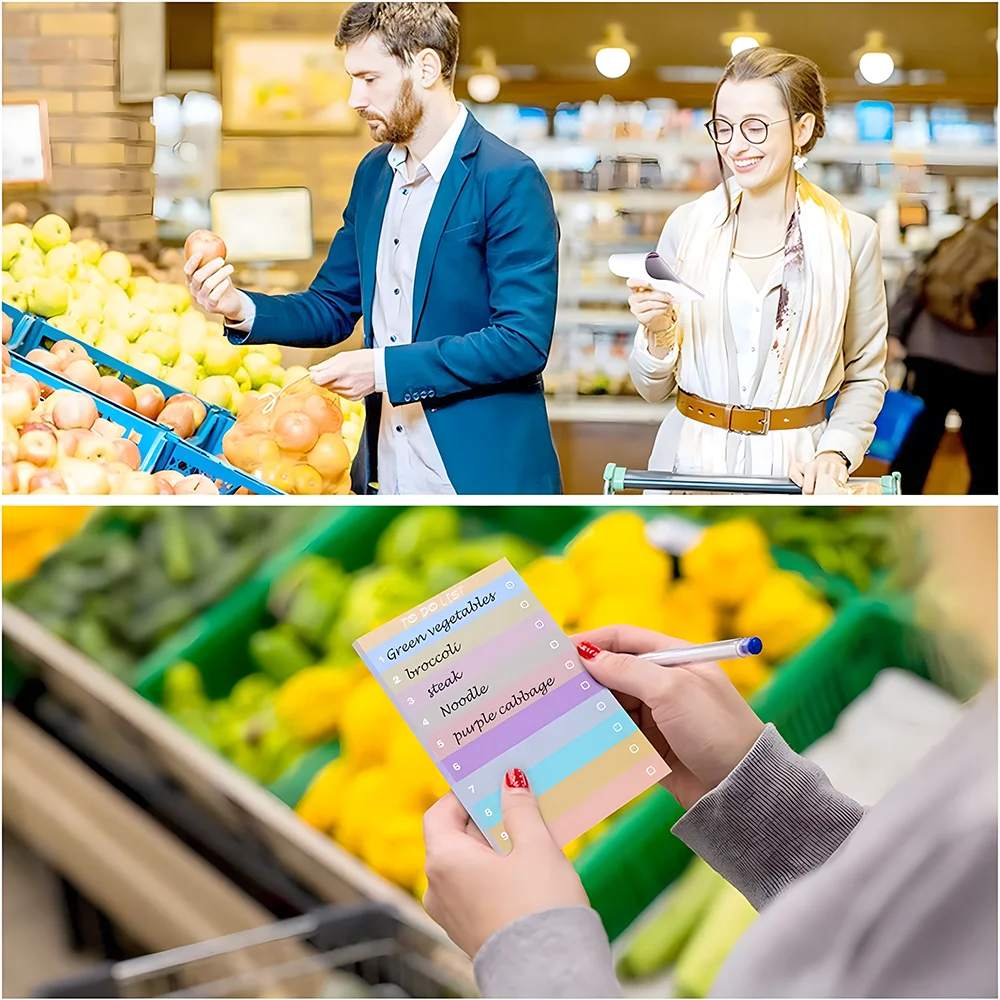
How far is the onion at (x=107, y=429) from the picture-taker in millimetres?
1680

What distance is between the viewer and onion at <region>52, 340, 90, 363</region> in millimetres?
1871

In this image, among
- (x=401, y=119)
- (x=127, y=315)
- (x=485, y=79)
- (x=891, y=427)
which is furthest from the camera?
(x=485, y=79)

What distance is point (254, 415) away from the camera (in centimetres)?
181

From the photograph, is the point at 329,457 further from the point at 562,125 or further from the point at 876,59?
the point at 562,125

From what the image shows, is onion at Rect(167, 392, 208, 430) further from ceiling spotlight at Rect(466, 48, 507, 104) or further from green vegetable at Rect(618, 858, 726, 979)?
ceiling spotlight at Rect(466, 48, 507, 104)

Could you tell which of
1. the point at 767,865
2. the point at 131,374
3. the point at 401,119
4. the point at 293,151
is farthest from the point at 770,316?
the point at 293,151

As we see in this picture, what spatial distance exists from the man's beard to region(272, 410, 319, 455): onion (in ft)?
1.47

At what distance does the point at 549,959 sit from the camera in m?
0.94

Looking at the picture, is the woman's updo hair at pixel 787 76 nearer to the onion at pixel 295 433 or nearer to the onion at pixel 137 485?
the onion at pixel 295 433

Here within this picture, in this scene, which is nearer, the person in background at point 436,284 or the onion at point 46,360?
the person in background at point 436,284

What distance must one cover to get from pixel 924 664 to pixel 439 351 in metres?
0.88

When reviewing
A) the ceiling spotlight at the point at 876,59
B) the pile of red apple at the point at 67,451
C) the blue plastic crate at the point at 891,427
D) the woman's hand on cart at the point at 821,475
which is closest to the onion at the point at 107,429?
the pile of red apple at the point at 67,451

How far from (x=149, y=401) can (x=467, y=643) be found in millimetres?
839

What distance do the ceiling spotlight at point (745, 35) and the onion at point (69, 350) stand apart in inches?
53.8
